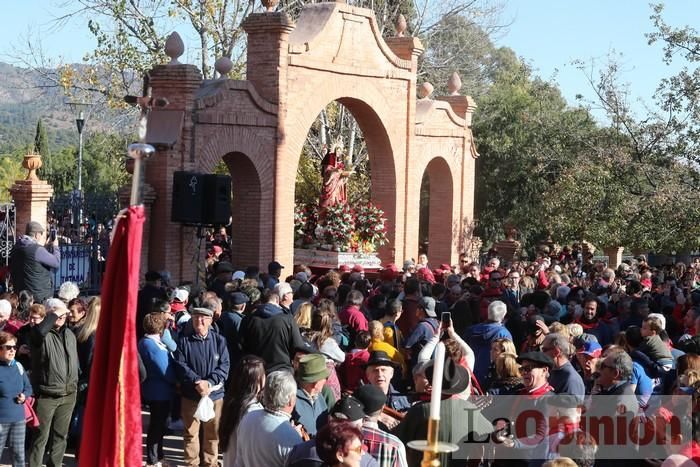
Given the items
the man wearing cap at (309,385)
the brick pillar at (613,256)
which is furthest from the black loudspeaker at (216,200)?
the brick pillar at (613,256)

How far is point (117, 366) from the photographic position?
4.79 meters

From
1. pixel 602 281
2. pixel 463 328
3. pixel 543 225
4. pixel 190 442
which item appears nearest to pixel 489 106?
pixel 543 225

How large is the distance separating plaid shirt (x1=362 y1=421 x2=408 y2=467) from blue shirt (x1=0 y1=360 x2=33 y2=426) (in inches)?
147

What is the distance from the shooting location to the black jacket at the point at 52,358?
31.0ft

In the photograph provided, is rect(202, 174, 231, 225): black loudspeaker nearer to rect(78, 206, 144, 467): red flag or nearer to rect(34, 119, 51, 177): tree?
rect(78, 206, 144, 467): red flag

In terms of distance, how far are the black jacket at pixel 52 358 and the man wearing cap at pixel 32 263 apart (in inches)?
175

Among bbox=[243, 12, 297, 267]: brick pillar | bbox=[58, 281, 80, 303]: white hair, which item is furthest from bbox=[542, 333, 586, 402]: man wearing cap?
bbox=[243, 12, 297, 267]: brick pillar

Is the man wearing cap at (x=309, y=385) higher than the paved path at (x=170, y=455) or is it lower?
higher

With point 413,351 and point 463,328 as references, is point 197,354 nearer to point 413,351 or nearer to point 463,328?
point 413,351

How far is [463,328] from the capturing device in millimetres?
12883

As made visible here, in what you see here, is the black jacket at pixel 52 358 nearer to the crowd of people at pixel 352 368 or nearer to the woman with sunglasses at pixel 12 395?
the crowd of people at pixel 352 368

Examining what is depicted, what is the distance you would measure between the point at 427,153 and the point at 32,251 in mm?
12414

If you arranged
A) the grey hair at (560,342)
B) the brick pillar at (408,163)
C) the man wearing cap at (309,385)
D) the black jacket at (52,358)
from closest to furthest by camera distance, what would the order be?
the man wearing cap at (309,385), the grey hair at (560,342), the black jacket at (52,358), the brick pillar at (408,163)

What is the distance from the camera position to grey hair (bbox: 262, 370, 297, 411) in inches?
264
